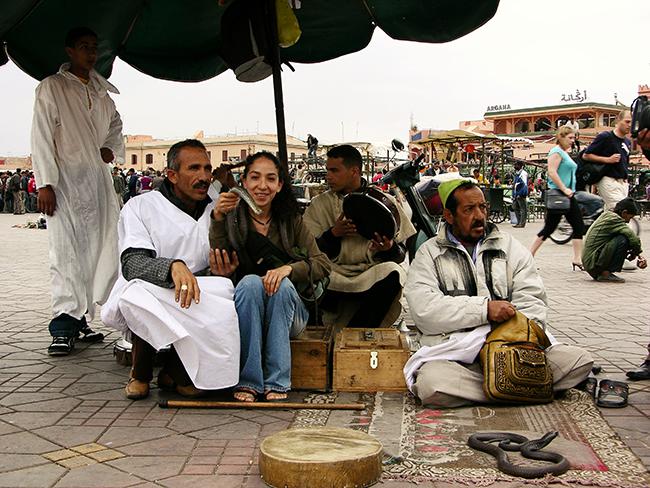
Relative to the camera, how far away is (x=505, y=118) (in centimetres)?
7275

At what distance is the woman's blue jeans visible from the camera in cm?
426

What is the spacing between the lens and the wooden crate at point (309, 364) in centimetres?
452

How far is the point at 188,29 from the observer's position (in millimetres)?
6828

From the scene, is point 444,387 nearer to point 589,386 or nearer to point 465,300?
point 465,300

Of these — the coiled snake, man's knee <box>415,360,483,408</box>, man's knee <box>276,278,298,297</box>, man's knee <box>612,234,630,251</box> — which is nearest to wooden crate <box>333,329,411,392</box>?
man's knee <box>415,360,483,408</box>

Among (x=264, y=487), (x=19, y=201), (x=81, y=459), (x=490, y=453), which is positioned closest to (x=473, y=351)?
(x=490, y=453)

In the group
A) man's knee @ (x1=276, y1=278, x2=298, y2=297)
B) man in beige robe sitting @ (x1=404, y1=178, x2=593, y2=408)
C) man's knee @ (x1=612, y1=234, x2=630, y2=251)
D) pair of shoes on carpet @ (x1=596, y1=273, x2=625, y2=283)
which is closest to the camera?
man in beige robe sitting @ (x1=404, y1=178, x2=593, y2=408)

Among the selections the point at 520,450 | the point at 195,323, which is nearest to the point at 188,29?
the point at 195,323

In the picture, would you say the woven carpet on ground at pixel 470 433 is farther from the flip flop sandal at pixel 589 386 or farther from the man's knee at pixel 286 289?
the man's knee at pixel 286 289

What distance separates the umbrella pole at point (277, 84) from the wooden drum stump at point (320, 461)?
2.76 meters

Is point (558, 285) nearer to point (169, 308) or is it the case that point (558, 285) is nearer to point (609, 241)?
point (609, 241)

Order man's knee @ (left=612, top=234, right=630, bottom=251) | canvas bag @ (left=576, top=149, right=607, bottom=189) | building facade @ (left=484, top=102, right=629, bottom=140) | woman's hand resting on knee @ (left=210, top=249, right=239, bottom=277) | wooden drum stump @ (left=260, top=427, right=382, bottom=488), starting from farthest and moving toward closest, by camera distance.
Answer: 1. building facade @ (left=484, top=102, right=629, bottom=140)
2. canvas bag @ (left=576, top=149, right=607, bottom=189)
3. man's knee @ (left=612, top=234, right=630, bottom=251)
4. woman's hand resting on knee @ (left=210, top=249, right=239, bottom=277)
5. wooden drum stump @ (left=260, top=427, right=382, bottom=488)

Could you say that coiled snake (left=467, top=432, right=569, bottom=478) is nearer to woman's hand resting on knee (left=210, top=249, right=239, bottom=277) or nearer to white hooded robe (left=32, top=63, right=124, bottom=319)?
woman's hand resting on knee (left=210, top=249, right=239, bottom=277)

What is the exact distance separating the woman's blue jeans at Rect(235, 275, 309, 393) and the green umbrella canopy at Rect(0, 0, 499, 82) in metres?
2.40
